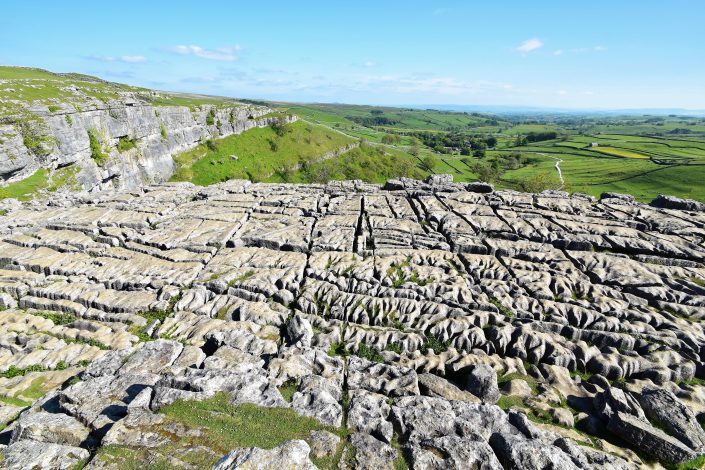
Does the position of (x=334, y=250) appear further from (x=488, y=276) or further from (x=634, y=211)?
(x=634, y=211)

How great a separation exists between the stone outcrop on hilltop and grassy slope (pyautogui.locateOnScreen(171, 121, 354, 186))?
6018 centimetres

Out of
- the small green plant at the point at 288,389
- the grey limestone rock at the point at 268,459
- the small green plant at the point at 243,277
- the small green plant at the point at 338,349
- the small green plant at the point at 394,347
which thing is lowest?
the small green plant at the point at 338,349

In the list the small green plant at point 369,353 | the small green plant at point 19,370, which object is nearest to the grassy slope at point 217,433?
the small green plant at point 369,353

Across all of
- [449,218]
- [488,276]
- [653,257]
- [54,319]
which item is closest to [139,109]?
[54,319]

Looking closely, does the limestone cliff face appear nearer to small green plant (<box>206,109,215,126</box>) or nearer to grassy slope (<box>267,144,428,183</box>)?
small green plant (<box>206,109,215,126</box>)

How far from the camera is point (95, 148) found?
286 ft

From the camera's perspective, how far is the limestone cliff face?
69388 millimetres

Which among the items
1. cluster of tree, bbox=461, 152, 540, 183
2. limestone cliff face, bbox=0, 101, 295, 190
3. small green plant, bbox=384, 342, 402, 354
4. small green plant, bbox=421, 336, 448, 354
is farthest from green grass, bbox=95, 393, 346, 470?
cluster of tree, bbox=461, 152, 540, 183

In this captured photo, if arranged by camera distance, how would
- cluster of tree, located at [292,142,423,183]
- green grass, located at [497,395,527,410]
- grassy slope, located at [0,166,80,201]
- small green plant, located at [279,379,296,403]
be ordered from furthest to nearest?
cluster of tree, located at [292,142,423,183], grassy slope, located at [0,166,80,201], green grass, located at [497,395,527,410], small green plant, located at [279,379,296,403]

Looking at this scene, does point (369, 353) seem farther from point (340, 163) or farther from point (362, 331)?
point (340, 163)

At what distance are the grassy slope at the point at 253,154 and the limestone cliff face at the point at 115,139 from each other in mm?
A: 4970

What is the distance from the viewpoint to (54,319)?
34.6 metres

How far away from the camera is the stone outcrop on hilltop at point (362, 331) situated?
61.8 ft

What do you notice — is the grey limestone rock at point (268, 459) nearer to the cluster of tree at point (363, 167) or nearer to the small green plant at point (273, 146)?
the cluster of tree at point (363, 167)
